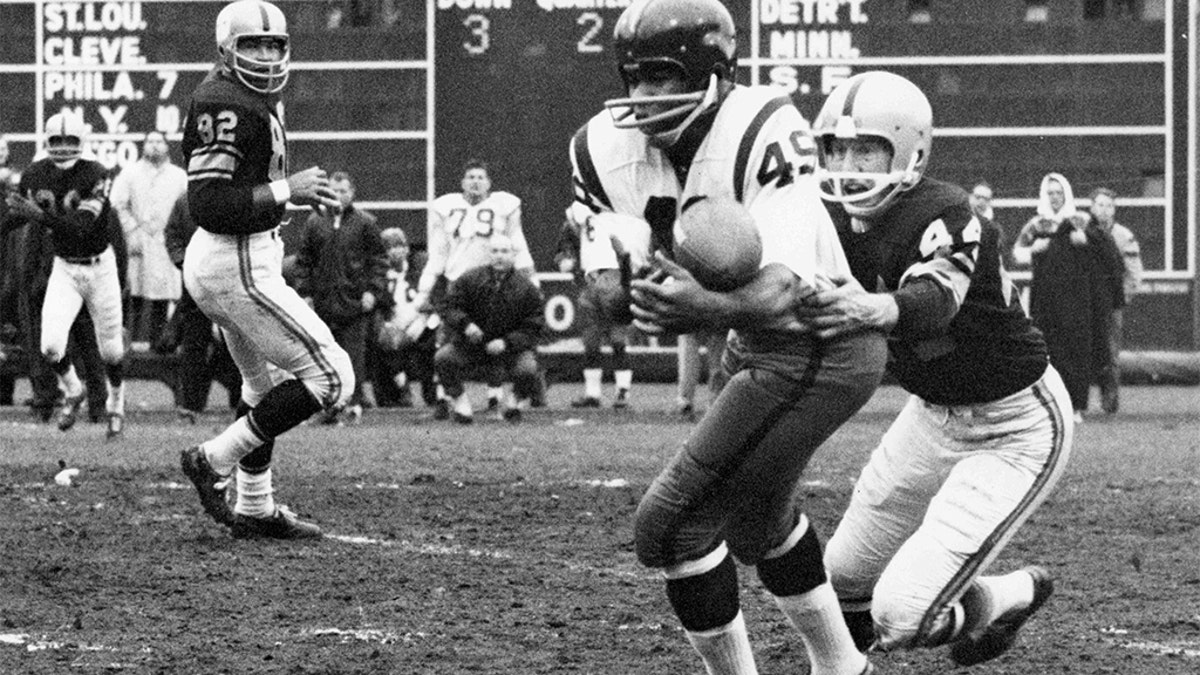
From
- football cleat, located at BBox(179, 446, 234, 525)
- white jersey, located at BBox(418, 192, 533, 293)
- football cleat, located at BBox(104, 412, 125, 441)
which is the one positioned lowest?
football cleat, located at BBox(104, 412, 125, 441)

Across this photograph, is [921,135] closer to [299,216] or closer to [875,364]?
[875,364]

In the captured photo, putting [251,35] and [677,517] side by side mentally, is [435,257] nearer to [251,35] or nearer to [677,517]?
[251,35]

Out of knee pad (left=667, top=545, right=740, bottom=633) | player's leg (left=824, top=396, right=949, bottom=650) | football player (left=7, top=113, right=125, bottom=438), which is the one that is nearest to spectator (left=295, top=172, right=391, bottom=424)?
football player (left=7, top=113, right=125, bottom=438)

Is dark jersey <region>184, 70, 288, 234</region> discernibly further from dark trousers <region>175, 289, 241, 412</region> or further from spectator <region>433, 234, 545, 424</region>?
dark trousers <region>175, 289, 241, 412</region>

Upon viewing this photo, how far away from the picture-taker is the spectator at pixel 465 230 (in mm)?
15141

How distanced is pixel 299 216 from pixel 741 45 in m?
3.70

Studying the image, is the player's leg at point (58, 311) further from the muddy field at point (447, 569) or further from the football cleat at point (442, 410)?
the football cleat at point (442, 410)

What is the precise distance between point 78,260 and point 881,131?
862cm

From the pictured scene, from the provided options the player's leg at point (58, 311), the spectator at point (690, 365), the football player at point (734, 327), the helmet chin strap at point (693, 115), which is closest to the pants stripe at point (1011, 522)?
the football player at point (734, 327)

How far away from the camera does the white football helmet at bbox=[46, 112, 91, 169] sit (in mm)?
13383

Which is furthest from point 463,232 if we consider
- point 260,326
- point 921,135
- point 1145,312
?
point 921,135

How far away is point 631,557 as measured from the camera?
311 inches

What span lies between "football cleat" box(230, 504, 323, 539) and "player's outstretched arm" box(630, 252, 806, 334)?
3.69m

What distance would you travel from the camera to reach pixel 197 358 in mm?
15062
